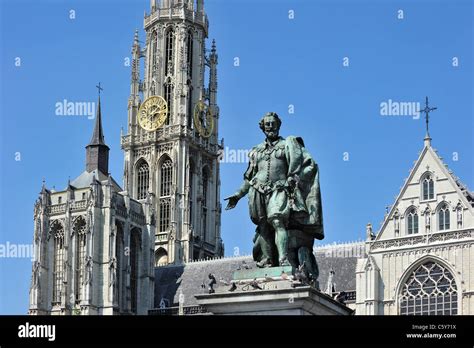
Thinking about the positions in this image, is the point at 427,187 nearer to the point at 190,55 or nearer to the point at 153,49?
the point at 190,55

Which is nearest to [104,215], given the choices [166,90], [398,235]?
[166,90]

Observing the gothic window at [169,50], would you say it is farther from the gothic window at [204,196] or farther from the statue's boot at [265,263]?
the statue's boot at [265,263]

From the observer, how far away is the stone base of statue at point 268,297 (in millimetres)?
14359

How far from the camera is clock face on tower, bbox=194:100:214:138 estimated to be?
3846 inches

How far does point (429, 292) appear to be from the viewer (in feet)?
191

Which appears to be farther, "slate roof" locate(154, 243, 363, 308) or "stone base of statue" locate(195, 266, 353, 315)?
"slate roof" locate(154, 243, 363, 308)

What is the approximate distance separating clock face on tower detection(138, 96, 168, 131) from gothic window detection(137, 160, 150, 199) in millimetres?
3237

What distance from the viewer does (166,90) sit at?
9819 centimetres

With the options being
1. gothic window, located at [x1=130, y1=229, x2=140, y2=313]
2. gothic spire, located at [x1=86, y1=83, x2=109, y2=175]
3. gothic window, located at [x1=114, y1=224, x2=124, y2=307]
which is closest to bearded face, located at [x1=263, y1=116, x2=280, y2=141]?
gothic window, located at [x1=114, y1=224, x2=124, y2=307]

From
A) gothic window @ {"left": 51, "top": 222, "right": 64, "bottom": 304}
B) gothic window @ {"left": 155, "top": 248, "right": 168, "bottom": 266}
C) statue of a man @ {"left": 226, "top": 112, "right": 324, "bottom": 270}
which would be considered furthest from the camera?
gothic window @ {"left": 155, "top": 248, "right": 168, "bottom": 266}

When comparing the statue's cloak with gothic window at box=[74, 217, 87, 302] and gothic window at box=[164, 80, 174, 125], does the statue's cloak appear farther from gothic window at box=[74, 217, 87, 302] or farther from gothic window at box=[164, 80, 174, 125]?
gothic window at box=[164, 80, 174, 125]
